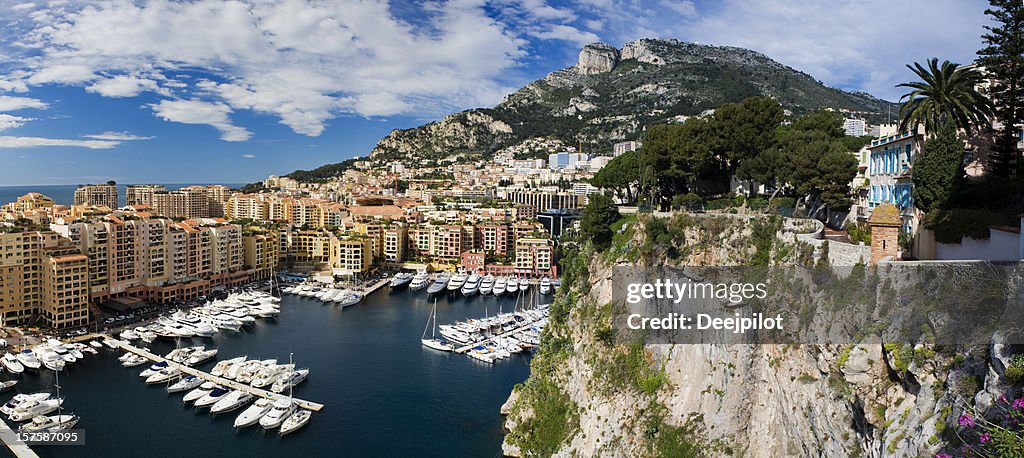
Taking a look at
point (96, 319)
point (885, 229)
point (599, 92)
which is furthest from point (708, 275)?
point (599, 92)

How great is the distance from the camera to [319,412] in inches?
829

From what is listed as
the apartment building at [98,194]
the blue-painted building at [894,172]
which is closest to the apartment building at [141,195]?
the apartment building at [98,194]

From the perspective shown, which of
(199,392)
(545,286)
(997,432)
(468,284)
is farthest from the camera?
(468,284)

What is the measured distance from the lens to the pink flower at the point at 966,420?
20.2 feet

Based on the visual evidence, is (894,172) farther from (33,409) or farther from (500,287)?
(500,287)

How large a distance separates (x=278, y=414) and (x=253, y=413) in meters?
0.85

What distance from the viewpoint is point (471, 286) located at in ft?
139

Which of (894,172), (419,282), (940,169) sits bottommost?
(419,282)

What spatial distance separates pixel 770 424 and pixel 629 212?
1143 cm

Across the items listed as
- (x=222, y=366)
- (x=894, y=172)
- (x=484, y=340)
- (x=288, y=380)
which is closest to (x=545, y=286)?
(x=484, y=340)

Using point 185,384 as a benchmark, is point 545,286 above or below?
above

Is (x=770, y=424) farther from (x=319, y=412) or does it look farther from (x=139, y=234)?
(x=139, y=234)

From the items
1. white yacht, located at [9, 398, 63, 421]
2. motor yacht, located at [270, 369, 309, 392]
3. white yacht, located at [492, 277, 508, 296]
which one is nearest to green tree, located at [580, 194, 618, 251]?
motor yacht, located at [270, 369, 309, 392]

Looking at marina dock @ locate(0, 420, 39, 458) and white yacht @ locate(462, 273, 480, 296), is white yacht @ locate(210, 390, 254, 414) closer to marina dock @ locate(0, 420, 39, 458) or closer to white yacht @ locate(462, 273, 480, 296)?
marina dock @ locate(0, 420, 39, 458)
